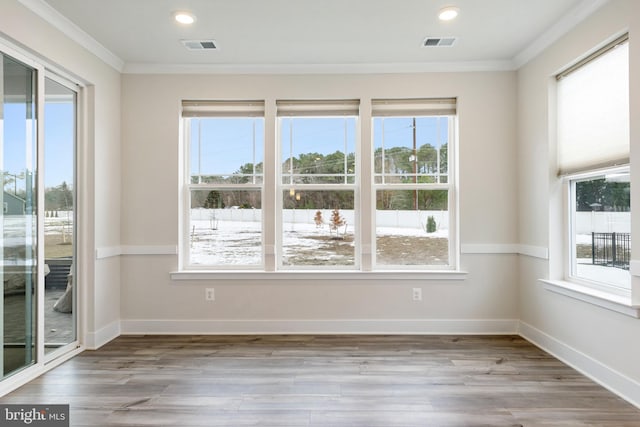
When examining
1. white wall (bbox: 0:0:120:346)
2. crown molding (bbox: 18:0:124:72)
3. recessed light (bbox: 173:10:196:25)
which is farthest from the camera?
white wall (bbox: 0:0:120:346)

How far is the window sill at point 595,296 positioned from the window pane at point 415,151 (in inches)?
56.2

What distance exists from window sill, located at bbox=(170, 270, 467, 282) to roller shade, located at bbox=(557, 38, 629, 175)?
143 centimetres

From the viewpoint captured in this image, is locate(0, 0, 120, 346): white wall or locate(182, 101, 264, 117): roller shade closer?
locate(0, 0, 120, 346): white wall

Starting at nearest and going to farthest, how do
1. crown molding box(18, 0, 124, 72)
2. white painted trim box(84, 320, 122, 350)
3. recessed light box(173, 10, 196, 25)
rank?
crown molding box(18, 0, 124, 72), recessed light box(173, 10, 196, 25), white painted trim box(84, 320, 122, 350)

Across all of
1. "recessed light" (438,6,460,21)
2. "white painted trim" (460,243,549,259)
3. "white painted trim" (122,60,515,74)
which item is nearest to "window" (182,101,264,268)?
"white painted trim" (122,60,515,74)

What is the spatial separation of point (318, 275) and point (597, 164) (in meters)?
2.55

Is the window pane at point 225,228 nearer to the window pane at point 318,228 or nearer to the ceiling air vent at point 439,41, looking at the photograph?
the window pane at point 318,228

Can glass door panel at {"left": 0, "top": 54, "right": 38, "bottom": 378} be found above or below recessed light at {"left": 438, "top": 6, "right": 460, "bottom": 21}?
below

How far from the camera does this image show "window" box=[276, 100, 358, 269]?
4.04 meters

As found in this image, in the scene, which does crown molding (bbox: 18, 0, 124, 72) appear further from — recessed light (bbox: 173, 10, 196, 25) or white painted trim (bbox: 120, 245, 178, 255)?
white painted trim (bbox: 120, 245, 178, 255)

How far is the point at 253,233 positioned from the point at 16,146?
6.92 feet

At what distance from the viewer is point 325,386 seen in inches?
106

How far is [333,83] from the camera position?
154 inches

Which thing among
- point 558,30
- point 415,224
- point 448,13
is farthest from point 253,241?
point 558,30
